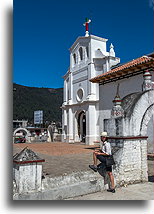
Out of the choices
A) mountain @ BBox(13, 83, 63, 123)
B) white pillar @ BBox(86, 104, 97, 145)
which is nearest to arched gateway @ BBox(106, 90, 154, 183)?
white pillar @ BBox(86, 104, 97, 145)

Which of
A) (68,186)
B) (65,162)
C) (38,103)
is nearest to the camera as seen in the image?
(68,186)

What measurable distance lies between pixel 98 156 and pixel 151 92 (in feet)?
7.68

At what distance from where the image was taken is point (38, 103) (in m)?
45.6

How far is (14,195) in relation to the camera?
3.79 m

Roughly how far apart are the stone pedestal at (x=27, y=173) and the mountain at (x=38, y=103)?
32.8m

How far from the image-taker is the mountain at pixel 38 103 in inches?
1526

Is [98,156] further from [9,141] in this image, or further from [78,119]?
[78,119]

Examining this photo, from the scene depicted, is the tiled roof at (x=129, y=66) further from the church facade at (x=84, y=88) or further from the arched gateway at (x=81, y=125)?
the arched gateway at (x=81, y=125)

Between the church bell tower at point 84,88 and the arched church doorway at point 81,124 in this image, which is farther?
the arched church doorway at point 81,124

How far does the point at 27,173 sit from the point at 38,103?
42.4 meters

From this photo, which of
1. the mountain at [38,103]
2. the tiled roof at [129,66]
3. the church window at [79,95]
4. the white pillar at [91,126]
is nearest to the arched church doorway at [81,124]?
the church window at [79,95]

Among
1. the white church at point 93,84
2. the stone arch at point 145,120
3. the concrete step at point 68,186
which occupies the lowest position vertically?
the concrete step at point 68,186

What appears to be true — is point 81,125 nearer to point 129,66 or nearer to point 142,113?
point 129,66

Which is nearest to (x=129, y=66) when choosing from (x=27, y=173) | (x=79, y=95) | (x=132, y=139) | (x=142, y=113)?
(x=142, y=113)
